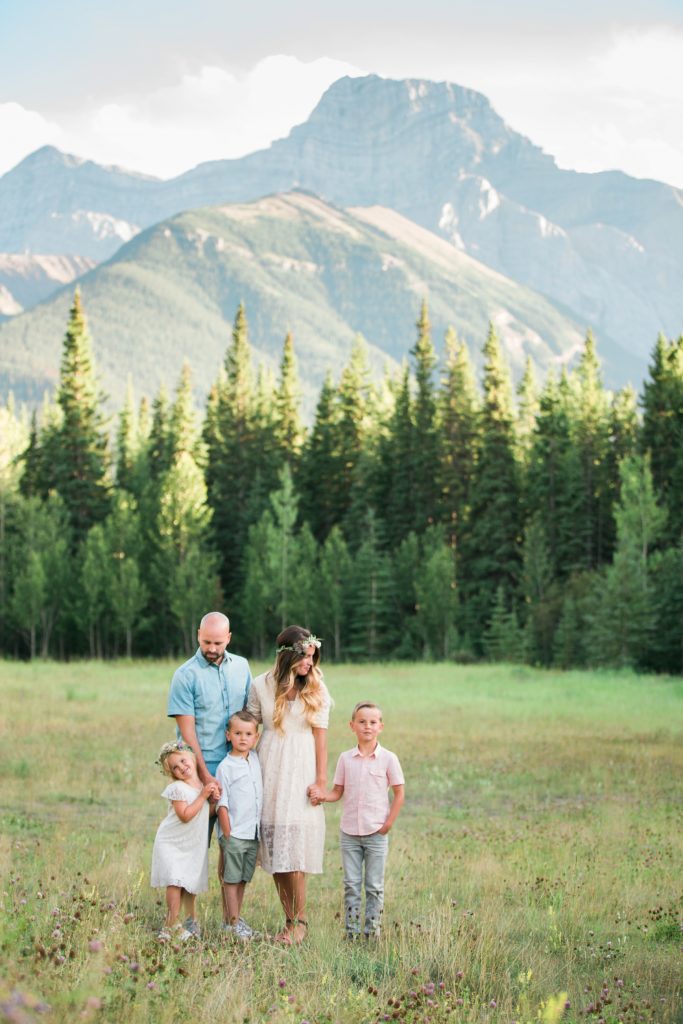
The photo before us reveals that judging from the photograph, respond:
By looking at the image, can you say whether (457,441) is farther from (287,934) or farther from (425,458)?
(287,934)

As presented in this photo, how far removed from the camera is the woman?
29.1 feet

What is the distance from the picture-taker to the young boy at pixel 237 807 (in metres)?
8.87

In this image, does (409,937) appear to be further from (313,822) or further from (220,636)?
(220,636)

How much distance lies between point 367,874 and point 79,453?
6843 centimetres

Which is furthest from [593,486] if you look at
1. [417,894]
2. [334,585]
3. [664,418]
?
[417,894]

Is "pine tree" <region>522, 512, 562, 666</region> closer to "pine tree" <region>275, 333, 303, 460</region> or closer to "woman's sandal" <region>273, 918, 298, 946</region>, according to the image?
"pine tree" <region>275, 333, 303, 460</region>

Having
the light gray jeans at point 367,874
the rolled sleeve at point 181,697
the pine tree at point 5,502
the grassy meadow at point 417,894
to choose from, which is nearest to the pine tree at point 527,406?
the pine tree at point 5,502

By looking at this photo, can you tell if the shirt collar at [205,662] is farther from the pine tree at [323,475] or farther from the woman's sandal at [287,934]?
the pine tree at [323,475]

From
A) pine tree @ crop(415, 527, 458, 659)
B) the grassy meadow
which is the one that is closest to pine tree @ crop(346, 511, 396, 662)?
pine tree @ crop(415, 527, 458, 659)

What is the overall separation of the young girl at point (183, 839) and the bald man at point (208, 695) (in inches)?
7.6

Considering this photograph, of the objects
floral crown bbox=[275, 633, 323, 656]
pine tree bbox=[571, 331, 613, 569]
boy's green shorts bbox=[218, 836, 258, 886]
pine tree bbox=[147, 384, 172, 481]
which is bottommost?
boy's green shorts bbox=[218, 836, 258, 886]

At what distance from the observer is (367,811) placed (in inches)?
360

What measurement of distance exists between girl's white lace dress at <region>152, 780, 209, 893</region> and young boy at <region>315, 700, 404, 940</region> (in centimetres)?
106

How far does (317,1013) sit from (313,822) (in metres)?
2.77
